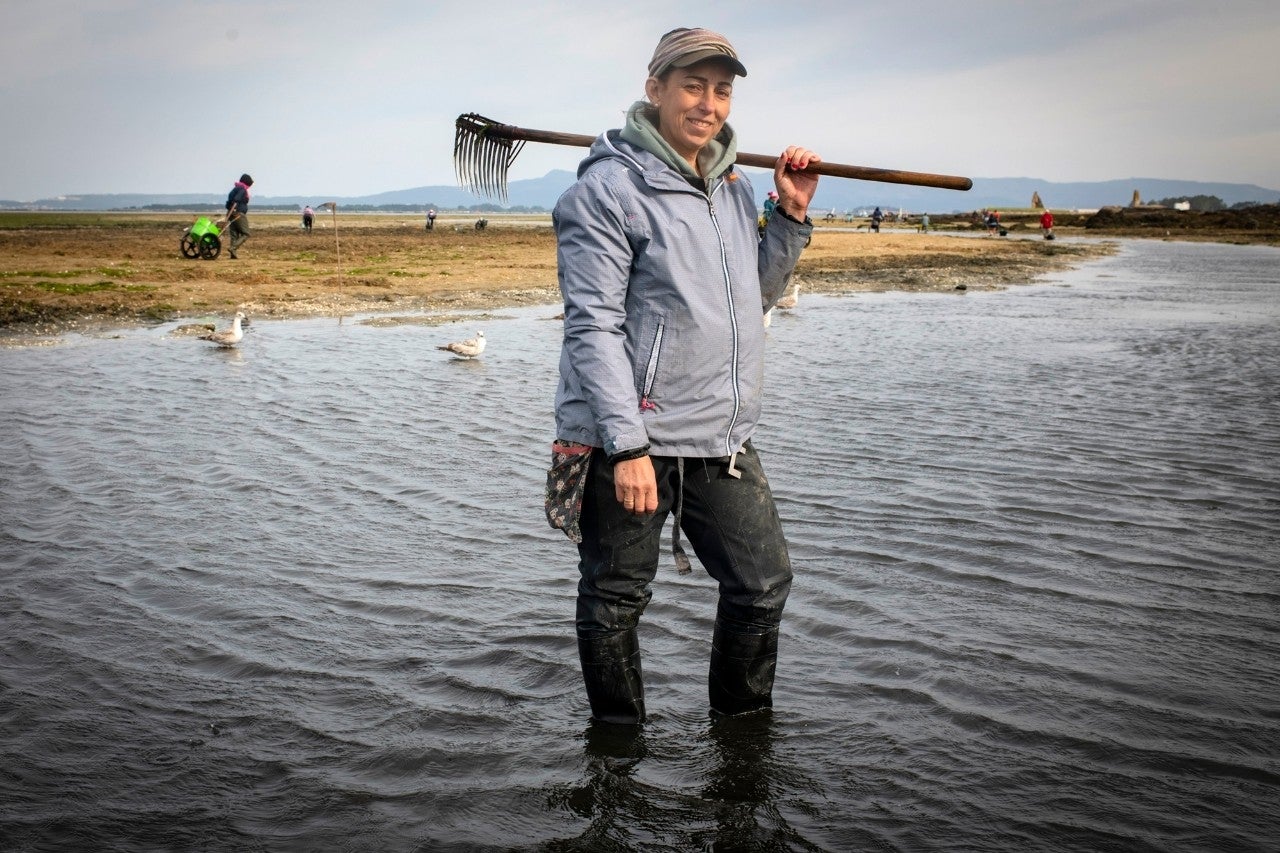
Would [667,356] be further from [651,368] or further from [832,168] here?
[832,168]

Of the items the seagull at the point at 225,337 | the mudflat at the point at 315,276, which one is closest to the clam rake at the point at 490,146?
the seagull at the point at 225,337

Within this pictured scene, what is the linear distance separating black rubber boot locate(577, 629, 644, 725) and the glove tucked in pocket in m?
0.44

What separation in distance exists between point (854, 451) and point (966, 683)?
4323 mm

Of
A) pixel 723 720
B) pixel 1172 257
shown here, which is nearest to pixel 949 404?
pixel 723 720

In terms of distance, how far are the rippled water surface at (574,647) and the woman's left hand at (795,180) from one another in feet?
6.52

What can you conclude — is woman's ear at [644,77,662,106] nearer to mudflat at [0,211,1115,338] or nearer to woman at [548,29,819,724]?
woman at [548,29,819,724]

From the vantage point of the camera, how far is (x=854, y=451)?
27.8 ft

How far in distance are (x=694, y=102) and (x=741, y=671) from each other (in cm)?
205

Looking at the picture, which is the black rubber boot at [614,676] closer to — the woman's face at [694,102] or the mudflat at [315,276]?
the woman's face at [694,102]

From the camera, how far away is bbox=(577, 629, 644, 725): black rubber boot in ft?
11.6

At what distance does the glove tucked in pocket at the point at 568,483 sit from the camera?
132 inches

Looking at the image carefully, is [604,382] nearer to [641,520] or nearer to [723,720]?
[641,520]

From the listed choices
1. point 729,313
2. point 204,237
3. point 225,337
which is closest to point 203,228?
point 204,237

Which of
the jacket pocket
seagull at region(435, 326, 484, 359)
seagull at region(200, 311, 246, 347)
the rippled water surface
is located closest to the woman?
the jacket pocket
